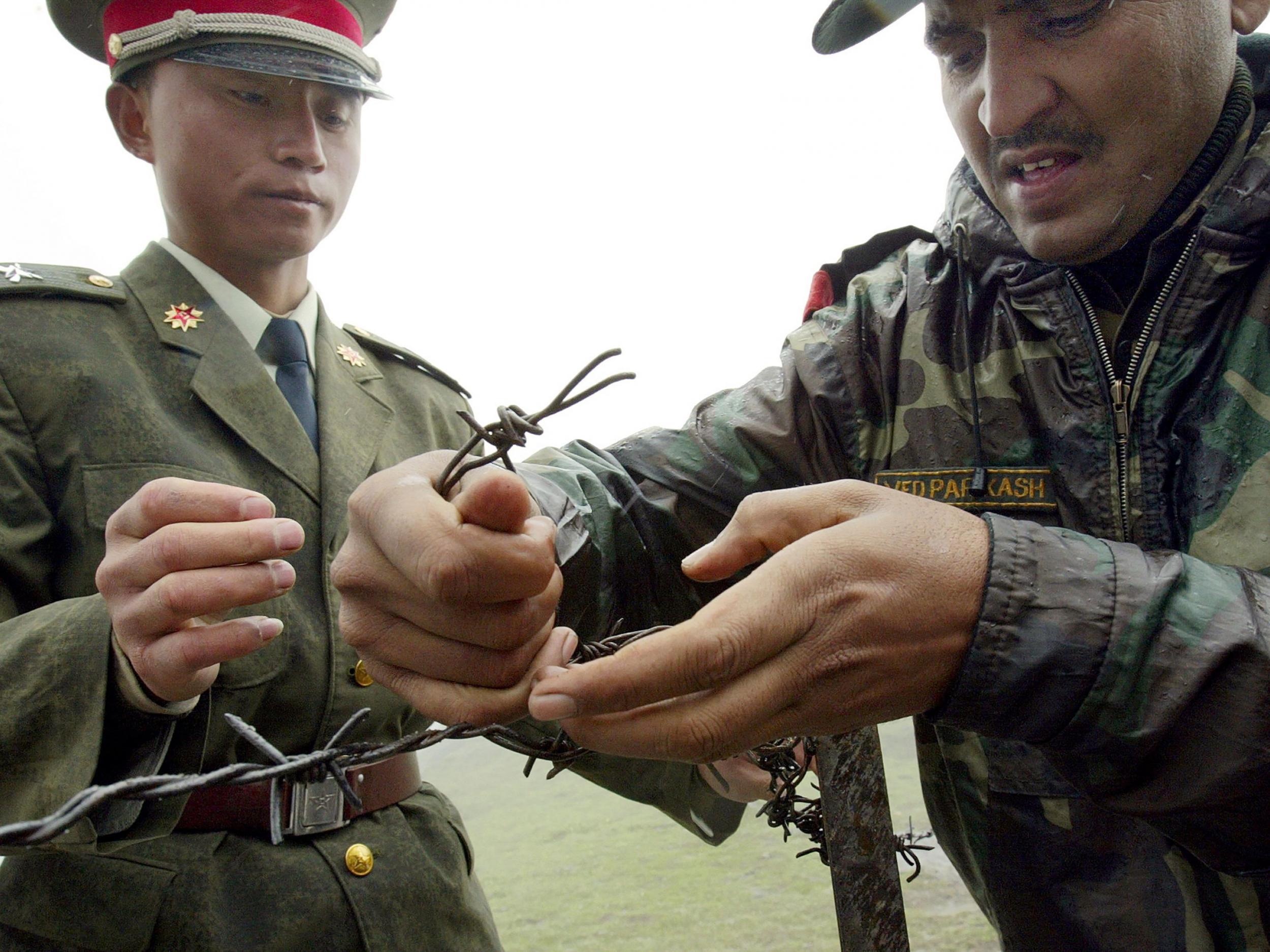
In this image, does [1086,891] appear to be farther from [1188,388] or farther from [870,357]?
[870,357]

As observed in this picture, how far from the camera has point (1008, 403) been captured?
4.73 feet

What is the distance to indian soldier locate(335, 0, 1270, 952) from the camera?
910mm

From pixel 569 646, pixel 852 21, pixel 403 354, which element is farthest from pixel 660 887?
pixel 852 21

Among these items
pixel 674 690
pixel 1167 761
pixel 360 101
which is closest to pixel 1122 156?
pixel 1167 761

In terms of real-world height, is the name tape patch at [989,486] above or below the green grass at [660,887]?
above

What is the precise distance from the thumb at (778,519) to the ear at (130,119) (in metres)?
1.37

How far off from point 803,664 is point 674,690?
0.13 meters

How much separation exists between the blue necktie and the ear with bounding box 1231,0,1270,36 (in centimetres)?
158

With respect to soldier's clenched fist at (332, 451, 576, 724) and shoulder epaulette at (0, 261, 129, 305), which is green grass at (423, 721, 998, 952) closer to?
soldier's clenched fist at (332, 451, 576, 724)

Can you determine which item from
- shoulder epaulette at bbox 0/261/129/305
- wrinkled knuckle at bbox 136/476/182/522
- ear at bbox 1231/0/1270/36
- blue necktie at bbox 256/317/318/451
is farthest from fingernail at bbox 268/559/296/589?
ear at bbox 1231/0/1270/36

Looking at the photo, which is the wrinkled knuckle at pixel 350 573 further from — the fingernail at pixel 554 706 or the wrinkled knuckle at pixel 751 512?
the wrinkled knuckle at pixel 751 512

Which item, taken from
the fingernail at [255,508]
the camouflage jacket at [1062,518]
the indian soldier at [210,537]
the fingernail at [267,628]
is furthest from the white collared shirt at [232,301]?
the fingernail at [267,628]

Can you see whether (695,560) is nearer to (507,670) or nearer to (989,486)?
(507,670)

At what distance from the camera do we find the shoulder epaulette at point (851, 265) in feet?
5.53
